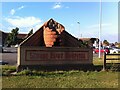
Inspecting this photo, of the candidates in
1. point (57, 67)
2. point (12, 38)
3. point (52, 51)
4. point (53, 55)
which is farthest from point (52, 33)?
point (12, 38)

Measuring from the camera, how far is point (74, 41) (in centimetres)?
1834

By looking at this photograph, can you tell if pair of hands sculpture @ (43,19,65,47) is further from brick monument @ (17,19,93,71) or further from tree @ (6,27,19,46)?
tree @ (6,27,19,46)

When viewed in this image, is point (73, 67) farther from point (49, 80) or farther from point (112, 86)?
point (112, 86)

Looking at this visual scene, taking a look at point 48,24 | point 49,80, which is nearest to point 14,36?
point 48,24

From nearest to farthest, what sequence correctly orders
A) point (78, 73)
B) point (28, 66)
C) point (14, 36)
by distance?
point (78, 73), point (28, 66), point (14, 36)

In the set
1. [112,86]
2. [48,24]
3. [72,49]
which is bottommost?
[112,86]

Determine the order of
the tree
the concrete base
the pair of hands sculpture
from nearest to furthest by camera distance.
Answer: the concrete base → the pair of hands sculpture → the tree

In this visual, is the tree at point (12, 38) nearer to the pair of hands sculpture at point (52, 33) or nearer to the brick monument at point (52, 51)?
the pair of hands sculpture at point (52, 33)

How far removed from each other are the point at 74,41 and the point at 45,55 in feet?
7.93

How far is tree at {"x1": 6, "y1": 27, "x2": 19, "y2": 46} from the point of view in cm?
7654

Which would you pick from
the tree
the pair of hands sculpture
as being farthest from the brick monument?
the tree

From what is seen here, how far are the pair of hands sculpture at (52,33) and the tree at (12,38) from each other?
55.4m

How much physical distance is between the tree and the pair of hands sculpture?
182 ft

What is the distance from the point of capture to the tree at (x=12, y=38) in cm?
7654
